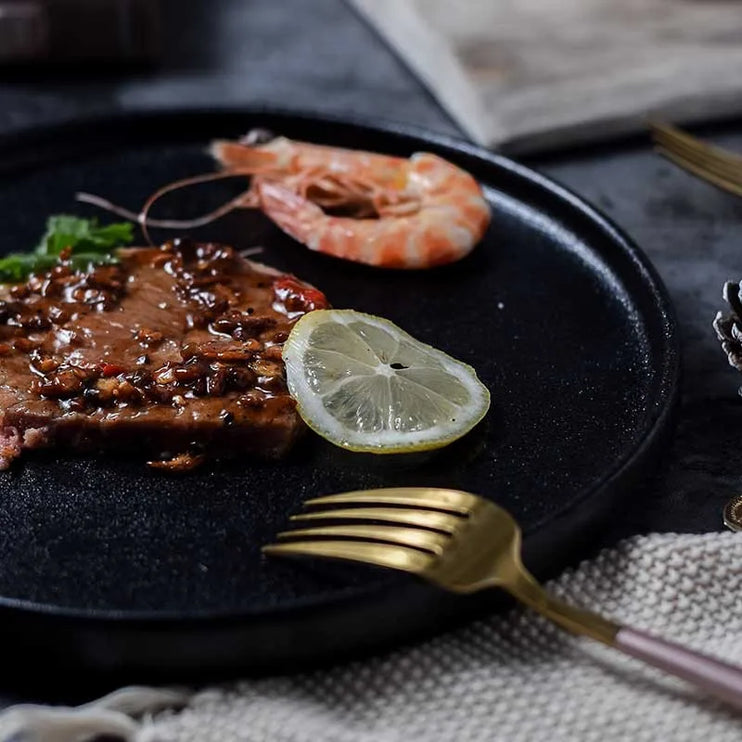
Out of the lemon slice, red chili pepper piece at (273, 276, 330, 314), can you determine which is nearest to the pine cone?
the lemon slice

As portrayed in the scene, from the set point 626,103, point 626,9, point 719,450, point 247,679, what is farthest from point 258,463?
point 626,9

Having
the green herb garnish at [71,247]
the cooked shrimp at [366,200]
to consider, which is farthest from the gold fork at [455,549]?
the green herb garnish at [71,247]

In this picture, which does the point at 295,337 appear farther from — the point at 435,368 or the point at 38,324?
the point at 38,324

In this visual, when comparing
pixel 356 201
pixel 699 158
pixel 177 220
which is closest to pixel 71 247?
pixel 177 220

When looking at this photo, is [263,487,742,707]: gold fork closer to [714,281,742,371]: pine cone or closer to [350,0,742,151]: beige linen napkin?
[714,281,742,371]: pine cone

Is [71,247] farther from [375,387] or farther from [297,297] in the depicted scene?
[375,387]

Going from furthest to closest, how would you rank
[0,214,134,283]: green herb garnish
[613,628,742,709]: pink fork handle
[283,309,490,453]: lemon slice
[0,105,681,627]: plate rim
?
[0,214,134,283]: green herb garnish
[283,309,490,453]: lemon slice
[0,105,681,627]: plate rim
[613,628,742,709]: pink fork handle
